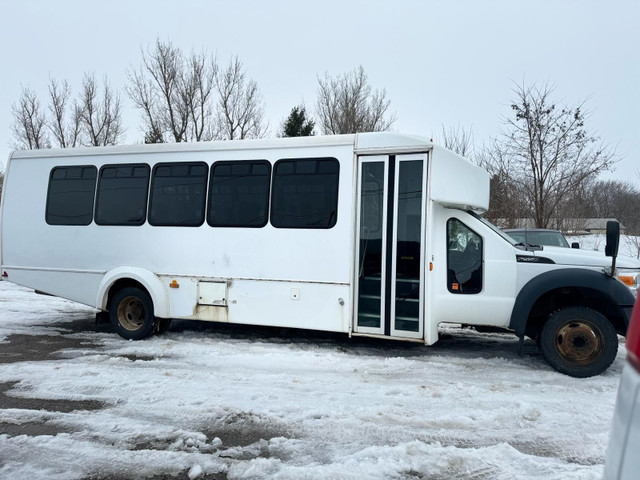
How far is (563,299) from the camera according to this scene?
5.90 meters

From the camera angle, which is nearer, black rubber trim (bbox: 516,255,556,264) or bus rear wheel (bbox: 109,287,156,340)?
black rubber trim (bbox: 516,255,556,264)

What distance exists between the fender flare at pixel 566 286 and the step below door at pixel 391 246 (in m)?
1.17

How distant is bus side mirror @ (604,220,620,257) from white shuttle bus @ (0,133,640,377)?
37 cm

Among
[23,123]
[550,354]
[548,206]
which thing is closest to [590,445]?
[550,354]

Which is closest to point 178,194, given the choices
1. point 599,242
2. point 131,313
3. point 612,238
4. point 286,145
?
point 286,145

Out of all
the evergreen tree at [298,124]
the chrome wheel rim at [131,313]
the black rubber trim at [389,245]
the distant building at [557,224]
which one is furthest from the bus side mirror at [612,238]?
the evergreen tree at [298,124]

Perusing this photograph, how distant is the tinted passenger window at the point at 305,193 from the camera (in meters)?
6.50

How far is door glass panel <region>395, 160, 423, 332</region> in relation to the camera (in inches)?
240

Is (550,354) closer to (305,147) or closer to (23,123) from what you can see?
(305,147)

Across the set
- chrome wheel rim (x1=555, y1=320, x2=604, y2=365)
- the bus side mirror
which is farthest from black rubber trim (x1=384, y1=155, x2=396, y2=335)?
the bus side mirror

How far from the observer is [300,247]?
21.5 ft

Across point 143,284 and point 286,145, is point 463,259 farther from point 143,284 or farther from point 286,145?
point 143,284

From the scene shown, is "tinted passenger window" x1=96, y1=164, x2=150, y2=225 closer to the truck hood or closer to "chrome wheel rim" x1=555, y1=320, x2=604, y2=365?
the truck hood

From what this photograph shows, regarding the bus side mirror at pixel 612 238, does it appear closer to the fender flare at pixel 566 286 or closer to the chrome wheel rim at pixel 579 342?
the fender flare at pixel 566 286
